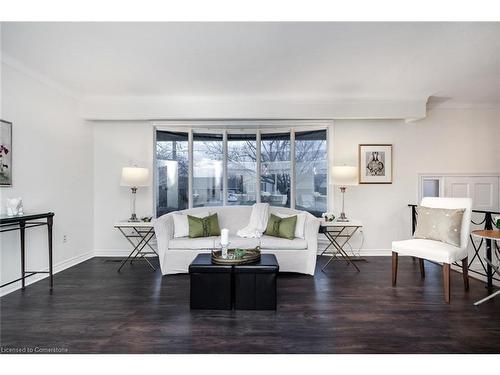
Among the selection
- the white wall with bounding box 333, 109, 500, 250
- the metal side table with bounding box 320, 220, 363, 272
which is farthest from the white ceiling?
the metal side table with bounding box 320, 220, 363, 272

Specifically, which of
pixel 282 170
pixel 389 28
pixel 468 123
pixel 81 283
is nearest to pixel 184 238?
pixel 81 283

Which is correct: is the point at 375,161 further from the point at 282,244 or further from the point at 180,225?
the point at 180,225

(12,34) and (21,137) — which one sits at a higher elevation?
(12,34)

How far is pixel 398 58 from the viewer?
3.21 meters

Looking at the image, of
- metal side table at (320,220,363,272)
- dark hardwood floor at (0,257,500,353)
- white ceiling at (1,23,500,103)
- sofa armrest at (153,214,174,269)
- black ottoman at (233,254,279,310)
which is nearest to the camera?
dark hardwood floor at (0,257,500,353)

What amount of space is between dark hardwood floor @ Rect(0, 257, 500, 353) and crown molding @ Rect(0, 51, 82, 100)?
100 inches

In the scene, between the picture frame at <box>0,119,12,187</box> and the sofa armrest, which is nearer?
the picture frame at <box>0,119,12,187</box>

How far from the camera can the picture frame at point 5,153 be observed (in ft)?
10.4

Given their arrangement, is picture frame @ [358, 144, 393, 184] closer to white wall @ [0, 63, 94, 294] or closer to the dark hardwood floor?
the dark hardwood floor

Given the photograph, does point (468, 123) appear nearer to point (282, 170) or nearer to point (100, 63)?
point (282, 170)

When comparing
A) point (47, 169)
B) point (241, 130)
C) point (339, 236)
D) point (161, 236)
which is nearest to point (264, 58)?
point (241, 130)

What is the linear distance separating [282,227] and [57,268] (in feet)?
10.4

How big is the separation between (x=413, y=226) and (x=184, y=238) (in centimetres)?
370

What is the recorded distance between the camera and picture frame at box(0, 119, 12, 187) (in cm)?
316
